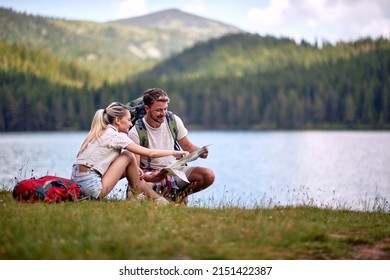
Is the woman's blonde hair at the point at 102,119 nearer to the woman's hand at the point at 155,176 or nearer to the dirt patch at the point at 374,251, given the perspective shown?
the woman's hand at the point at 155,176

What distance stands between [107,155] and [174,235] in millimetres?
3460

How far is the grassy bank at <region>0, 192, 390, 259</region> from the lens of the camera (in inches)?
298

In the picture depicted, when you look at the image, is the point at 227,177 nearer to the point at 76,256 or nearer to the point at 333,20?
the point at 333,20

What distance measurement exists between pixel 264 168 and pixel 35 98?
376 feet

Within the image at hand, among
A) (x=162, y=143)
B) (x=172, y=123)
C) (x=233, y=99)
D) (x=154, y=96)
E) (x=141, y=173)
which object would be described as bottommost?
(x=141, y=173)

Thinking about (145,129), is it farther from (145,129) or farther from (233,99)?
(233,99)

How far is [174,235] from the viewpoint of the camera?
8164 mm

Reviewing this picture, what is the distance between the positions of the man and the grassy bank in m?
1.84

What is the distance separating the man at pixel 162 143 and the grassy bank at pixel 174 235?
1.84 metres

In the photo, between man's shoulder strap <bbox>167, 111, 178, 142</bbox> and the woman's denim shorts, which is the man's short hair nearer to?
man's shoulder strap <bbox>167, 111, 178, 142</bbox>

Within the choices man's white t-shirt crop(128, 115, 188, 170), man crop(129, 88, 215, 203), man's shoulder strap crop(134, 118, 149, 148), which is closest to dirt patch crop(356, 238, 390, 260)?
man crop(129, 88, 215, 203)

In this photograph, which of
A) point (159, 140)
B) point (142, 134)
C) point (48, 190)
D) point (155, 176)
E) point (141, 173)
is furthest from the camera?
point (159, 140)

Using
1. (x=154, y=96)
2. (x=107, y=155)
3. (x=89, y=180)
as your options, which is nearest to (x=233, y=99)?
(x=154, y=96)

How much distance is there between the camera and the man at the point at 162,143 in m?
11.7
